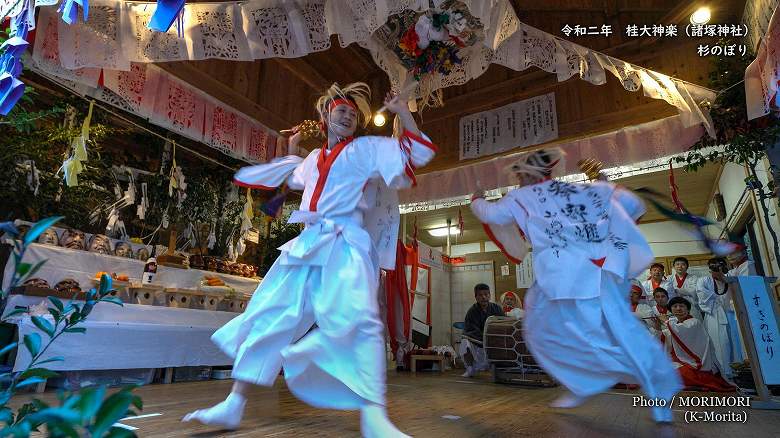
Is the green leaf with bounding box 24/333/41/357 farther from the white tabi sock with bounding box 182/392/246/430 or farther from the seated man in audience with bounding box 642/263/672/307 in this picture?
the seated man in audience with bounding box 642/263/672/307

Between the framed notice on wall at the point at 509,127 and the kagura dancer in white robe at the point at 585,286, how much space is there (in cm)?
234

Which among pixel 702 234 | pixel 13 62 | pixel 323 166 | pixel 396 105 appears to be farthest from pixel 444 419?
pixel 13 62

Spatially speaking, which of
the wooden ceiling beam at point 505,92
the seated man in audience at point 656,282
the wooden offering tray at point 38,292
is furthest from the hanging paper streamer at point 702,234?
the seated man in audience at point 656,282

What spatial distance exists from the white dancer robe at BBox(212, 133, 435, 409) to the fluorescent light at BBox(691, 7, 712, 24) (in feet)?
11.8

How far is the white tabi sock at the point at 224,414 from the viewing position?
Result: 1.51 metres

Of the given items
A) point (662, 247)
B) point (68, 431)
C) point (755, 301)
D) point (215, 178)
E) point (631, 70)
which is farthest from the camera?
point (662, 247)

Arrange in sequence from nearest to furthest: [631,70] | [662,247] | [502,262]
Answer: [631,70]
[662,247]
[502,262]

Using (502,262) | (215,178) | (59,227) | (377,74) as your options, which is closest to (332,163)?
(59,227)

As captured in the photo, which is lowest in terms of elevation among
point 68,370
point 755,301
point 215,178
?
point 68,370

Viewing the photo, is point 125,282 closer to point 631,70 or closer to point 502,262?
point 631,70

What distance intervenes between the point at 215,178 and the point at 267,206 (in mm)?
3000

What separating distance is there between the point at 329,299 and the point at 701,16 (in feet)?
14.3

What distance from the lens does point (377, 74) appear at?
5.65m

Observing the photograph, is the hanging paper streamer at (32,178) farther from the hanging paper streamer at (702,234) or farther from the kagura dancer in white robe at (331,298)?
the hanging paper streamer at (702,234)
